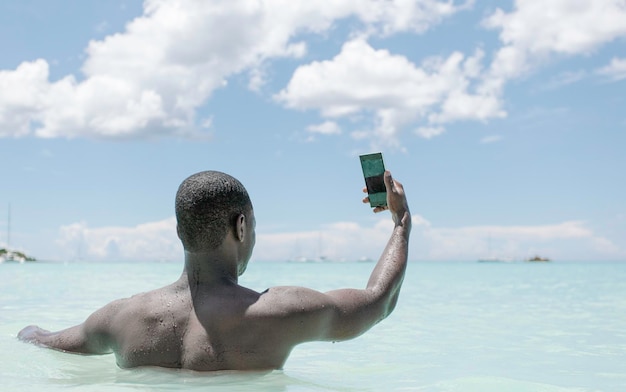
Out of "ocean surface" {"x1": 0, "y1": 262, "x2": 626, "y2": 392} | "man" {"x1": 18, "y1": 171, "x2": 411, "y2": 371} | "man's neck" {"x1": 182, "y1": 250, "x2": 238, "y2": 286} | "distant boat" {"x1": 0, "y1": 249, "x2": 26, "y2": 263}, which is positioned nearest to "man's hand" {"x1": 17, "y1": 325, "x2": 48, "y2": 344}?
"ocean surface" {"x1": 0, "y1": 262, "x2": 626, "y2": 392}

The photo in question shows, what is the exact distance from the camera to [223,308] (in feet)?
9.91

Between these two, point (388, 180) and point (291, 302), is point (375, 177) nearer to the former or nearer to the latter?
point (388, 180)

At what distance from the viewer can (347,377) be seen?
4.59 meters

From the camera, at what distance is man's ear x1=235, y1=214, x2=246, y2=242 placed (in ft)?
10.2

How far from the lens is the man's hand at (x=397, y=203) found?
3406mm

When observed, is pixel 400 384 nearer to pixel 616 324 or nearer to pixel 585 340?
pixel 585 340

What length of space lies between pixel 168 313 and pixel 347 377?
1.91 metres

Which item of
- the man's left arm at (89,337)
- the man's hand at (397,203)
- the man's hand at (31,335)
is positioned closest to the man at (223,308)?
the man's left arm at (89,337)

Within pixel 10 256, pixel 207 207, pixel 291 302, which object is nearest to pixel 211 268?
pixel 207 207

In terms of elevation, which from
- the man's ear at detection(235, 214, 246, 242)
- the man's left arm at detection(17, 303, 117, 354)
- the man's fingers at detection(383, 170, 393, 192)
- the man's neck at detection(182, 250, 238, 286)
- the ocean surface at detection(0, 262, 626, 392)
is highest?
the man's fingers at detection(383, 170, 393, 192)

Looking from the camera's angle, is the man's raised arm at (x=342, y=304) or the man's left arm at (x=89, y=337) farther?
the man's left arm at (x=89, y=337)

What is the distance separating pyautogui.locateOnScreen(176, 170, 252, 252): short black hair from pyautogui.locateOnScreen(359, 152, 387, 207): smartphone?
68 centimetres

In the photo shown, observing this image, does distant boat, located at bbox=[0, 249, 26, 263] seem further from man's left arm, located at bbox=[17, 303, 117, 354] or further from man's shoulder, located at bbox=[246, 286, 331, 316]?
man's shoulder, located at bbox=[246, 286, 331, 316]

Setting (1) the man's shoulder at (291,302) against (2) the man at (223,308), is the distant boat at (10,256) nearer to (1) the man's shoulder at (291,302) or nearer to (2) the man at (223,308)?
(2) the man at (223,308)
